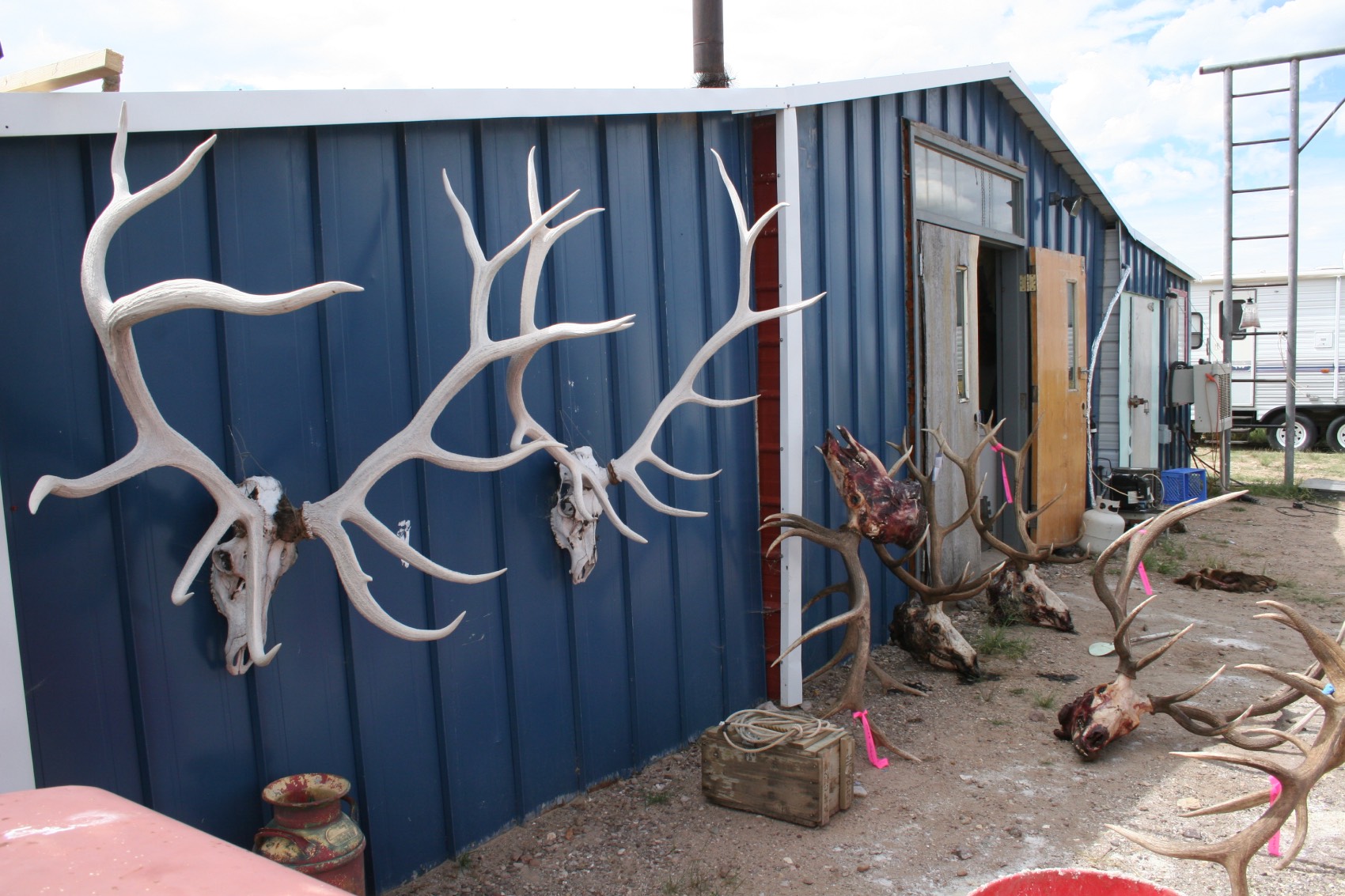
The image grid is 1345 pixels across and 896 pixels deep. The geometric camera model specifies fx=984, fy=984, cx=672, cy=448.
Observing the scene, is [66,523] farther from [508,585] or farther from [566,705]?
[566,705]

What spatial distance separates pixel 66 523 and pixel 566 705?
1910 millimetres

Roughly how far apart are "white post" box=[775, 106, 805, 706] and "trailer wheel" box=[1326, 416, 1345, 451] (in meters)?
14.7

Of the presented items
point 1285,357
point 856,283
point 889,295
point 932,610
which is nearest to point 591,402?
point 856,283

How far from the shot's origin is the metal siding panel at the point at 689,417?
415 centimetres

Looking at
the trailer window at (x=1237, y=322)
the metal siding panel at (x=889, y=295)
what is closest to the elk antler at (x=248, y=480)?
the metal siding panel at (x=889, y=295)

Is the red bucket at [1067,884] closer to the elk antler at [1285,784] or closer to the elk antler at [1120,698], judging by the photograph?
the elk antler at [1285,784]

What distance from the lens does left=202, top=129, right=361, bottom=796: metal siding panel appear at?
2678 mm

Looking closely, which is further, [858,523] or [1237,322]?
[1237,322]

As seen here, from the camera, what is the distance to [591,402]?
376 centimetres

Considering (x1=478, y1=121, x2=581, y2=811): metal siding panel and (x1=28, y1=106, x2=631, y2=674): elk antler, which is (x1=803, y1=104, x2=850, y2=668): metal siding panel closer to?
(x1=478, y1=121, x2=581, y2=811): metal siding panel

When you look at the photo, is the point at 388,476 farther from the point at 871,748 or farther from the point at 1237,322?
the point at 1237,322

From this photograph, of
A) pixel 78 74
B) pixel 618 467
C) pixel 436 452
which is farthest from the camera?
pixel 618 467

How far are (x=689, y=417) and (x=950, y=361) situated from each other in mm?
2823

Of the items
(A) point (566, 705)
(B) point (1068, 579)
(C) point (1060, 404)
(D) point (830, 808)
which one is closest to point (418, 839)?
(A) point (566, 705)
